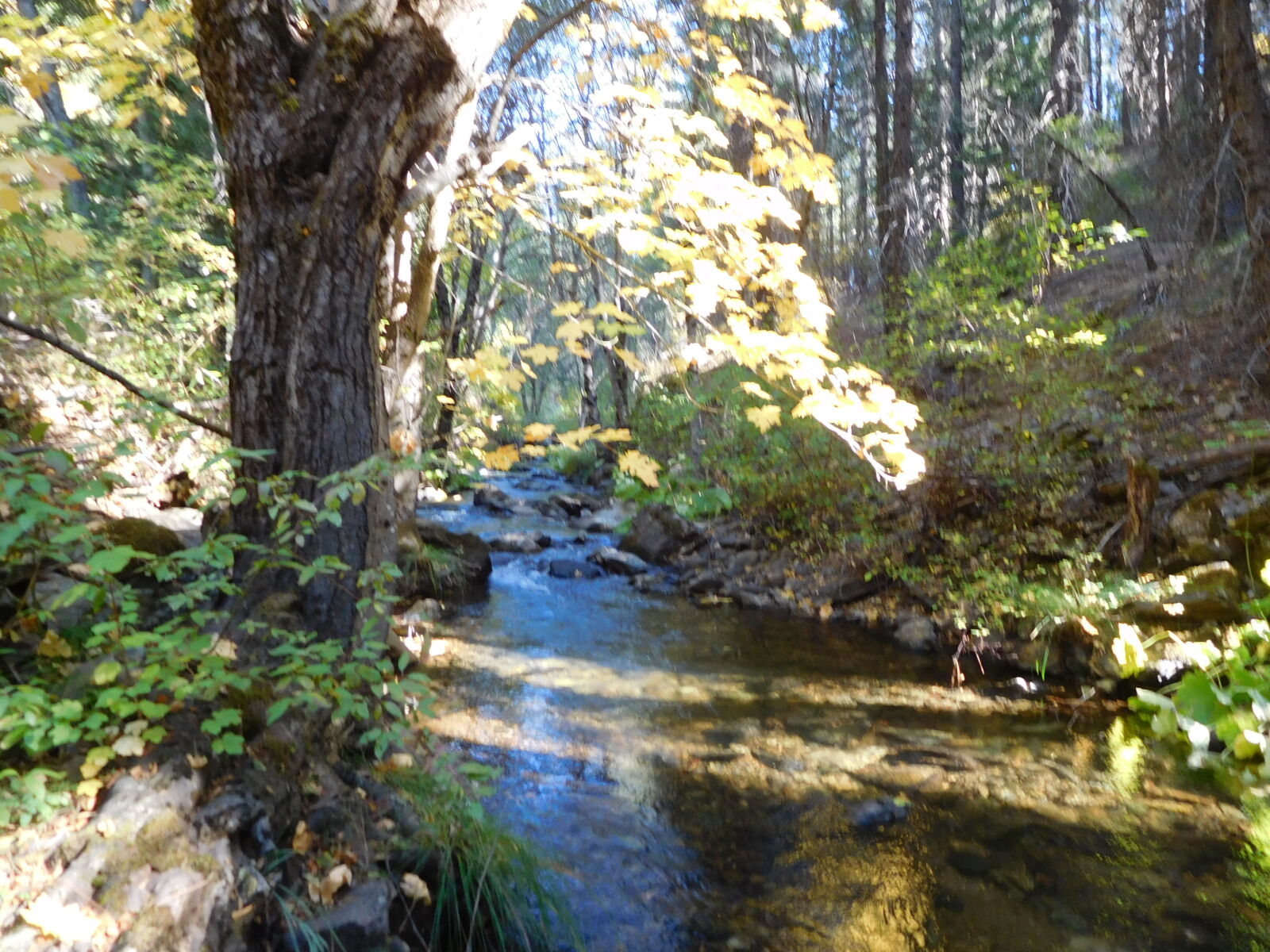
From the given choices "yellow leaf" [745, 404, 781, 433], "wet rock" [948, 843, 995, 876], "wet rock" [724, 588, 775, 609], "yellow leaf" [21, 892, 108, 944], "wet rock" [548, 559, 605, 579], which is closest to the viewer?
"yellow leaf" [21, 892, 108, 944]

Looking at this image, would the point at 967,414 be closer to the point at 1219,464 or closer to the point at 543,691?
the point at 1219,464

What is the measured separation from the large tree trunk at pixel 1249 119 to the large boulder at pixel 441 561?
8.93m

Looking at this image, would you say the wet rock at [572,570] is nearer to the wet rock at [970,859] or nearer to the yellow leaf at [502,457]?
the yellow leaf at [502,457]

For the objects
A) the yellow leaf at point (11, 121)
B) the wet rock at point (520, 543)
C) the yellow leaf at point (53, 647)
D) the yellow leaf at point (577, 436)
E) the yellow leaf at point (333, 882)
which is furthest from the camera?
the wet rock at point (520, 543)

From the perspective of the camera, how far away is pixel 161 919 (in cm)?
218

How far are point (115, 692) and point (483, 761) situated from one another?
282 centimetres

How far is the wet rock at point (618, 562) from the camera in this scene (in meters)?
11.0

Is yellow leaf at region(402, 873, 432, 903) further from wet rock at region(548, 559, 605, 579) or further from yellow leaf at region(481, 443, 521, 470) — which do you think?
wet rock at region(548, 559, 605, 579)

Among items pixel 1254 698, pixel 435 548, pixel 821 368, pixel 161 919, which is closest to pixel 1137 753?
pixel 1254 698

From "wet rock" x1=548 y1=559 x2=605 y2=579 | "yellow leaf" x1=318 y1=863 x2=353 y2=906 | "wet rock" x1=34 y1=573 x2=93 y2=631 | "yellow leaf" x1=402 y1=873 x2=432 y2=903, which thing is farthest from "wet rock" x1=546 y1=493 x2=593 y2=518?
"yellow leaf" x1=318 y1=863 x2=353 y2=906

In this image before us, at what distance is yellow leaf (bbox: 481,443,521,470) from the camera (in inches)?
149

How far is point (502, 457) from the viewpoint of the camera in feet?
13.1

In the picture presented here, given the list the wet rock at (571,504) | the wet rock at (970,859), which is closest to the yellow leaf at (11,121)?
the wet rock at (970,859)

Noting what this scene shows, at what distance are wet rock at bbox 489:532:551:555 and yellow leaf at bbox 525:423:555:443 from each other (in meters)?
8.51
